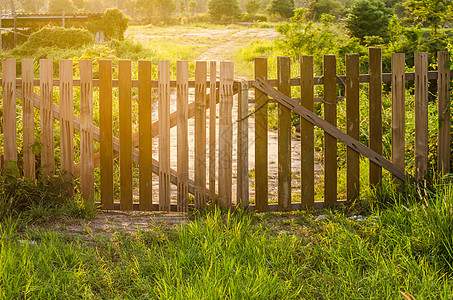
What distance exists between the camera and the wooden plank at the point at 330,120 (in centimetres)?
520

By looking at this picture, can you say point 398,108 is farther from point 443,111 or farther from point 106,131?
point 106,131

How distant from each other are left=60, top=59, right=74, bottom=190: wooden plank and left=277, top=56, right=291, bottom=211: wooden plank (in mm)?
1955

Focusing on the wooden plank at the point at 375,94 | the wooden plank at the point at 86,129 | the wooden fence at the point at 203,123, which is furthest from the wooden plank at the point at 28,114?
the wooden plank at the point at 375,94

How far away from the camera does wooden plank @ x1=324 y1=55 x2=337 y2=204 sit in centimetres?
520

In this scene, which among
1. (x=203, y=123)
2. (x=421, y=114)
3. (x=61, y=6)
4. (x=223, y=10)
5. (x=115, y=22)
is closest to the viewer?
(x=203, y=123)

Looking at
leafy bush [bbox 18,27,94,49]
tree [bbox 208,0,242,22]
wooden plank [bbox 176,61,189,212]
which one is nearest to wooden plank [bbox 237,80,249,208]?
wooden plank [bbox 176,61,189,212]

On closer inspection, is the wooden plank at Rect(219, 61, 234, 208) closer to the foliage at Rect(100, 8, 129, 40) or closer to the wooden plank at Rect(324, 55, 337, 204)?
the wooden plank at Rect(324, 55, 337, 204)

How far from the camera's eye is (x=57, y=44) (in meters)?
24.7

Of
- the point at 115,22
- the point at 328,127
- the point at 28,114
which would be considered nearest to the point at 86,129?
the point at 28,114

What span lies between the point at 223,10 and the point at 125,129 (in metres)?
57.6

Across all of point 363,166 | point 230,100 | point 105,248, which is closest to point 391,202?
point 363,166

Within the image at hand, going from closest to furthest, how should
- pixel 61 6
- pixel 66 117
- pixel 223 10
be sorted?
1. pixel 66 117
2. pixel 223 10
3. pixel 61 6

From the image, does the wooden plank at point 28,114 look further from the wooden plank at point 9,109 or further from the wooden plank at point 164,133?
the wooden plank at point 164,133

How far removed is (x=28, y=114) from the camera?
209 inches
